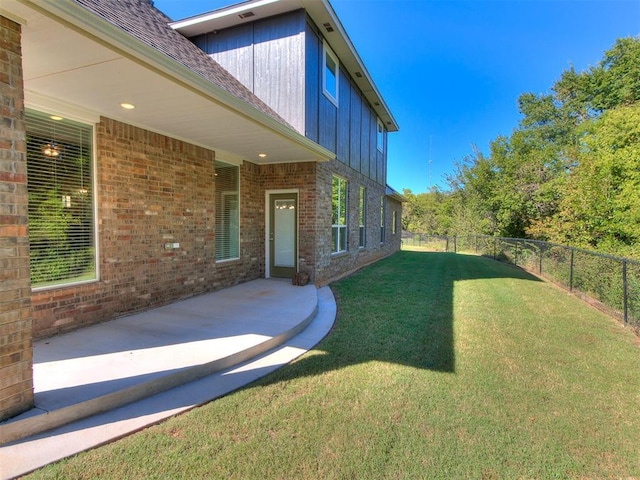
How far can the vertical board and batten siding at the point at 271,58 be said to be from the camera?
7438 mm

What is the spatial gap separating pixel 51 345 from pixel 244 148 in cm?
461

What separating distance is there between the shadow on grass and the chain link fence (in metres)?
3.07

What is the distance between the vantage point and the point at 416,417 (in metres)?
2.80

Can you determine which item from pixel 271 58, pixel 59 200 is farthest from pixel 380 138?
pixel 59 200

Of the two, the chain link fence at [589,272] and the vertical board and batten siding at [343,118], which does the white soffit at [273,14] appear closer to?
the vertical board and batten siding at [343,118]

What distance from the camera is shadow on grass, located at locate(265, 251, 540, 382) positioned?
392 cm

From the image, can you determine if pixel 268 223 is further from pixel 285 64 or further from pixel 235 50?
pixel 235 50

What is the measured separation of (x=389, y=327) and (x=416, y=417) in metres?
2.40

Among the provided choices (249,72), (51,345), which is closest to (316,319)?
(51,345)

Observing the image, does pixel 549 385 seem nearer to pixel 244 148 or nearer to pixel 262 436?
pixel 262 436

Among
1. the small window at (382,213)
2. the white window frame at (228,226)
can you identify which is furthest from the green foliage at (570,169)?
the white window frame at (228,226)

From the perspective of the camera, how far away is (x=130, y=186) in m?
4.98

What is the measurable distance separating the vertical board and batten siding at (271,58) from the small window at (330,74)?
1.18 m

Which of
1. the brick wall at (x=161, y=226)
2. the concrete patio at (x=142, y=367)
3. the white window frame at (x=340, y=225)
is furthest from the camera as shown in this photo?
the white window frame at (x=340, y=225)
